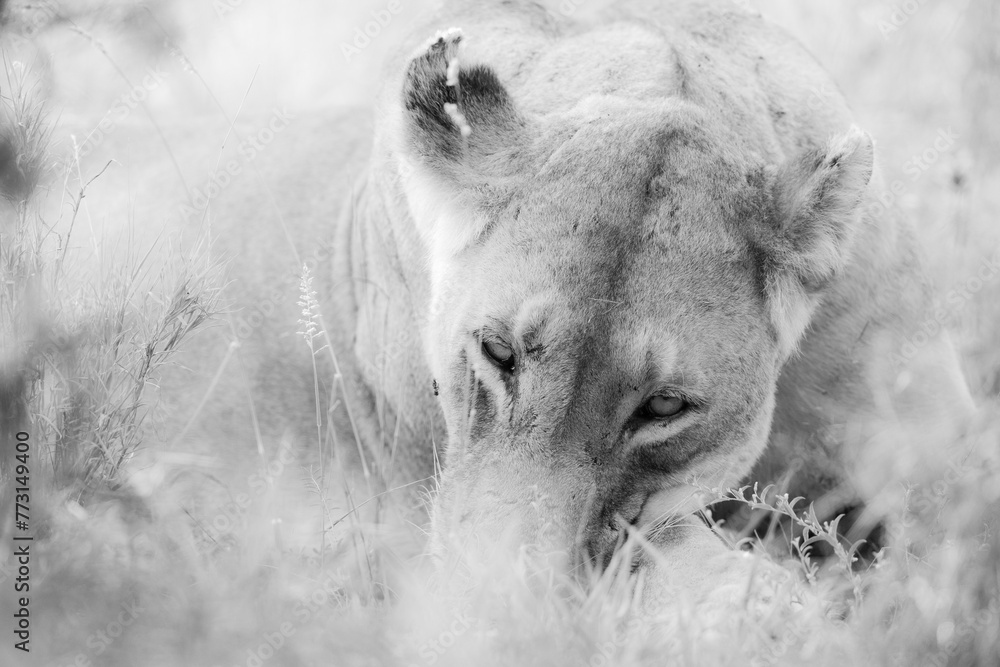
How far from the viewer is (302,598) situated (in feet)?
9.27

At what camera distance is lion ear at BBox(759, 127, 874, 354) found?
3512 mm

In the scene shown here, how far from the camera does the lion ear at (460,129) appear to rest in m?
3.68

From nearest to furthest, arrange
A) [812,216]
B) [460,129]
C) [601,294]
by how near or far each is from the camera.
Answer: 1. [601,294]
2. [812,216]
3. [460,129]

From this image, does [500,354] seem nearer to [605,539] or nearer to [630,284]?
[630,284]

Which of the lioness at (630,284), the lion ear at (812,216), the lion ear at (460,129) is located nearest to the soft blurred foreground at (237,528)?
the lioness at (630,284)

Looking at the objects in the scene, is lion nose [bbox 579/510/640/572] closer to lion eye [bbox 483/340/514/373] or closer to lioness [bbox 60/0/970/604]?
lioness [bbox 60/0/970/604]

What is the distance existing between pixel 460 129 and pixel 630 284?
0.81 meters

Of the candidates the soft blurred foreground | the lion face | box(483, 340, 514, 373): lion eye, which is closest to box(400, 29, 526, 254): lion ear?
the lion face

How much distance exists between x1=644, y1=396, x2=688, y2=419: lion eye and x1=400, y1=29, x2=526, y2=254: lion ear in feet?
2.60

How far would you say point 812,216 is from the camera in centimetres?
355

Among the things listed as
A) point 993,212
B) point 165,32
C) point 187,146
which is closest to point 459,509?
point 165,32

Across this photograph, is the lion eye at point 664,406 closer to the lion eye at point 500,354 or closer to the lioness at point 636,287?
the lioness at point 636,287

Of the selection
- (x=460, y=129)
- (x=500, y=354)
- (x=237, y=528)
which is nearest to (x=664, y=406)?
(x=500, y=354)

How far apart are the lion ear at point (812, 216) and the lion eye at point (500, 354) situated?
860mm
